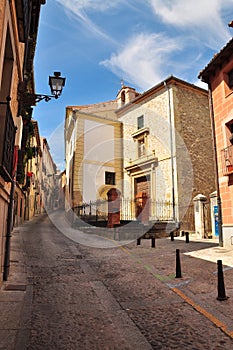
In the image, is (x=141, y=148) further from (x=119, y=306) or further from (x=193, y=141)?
(x=119, y=306)

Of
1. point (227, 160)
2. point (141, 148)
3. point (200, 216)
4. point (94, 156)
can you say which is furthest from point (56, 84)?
point (94, 156)

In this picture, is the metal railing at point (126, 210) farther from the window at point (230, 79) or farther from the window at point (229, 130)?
the window at point (230, 79)

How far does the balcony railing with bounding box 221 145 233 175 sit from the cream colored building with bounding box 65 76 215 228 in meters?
5.10

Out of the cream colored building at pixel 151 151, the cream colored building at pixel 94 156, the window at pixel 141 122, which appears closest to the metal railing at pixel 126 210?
the cream colored building at pixel 151 151

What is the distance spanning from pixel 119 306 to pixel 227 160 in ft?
25.7

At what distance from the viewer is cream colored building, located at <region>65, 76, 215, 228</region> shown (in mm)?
16062

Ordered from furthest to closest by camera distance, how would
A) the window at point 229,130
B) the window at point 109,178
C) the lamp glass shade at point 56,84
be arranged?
the window at point 109,178 < the window at point 229,130 < the lamp glass shade at point 56,84

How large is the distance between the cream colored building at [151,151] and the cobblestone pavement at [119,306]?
9.00 meters

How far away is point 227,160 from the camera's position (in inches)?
401

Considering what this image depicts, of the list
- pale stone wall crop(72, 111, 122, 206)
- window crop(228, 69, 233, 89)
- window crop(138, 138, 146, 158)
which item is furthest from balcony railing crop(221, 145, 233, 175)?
pale stone wall crop(72, 111, 122, 206)

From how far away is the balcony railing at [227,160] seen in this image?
991 centimetres

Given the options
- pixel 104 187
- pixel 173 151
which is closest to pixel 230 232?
pixel 173 151

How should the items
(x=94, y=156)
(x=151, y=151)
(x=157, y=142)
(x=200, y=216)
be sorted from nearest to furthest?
(x=200, y=216)
(x=157, y=142)
(x=151, y=151)
(x=94, y=156)

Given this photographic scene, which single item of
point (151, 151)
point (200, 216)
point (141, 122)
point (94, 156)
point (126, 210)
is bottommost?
point (200, 216)
